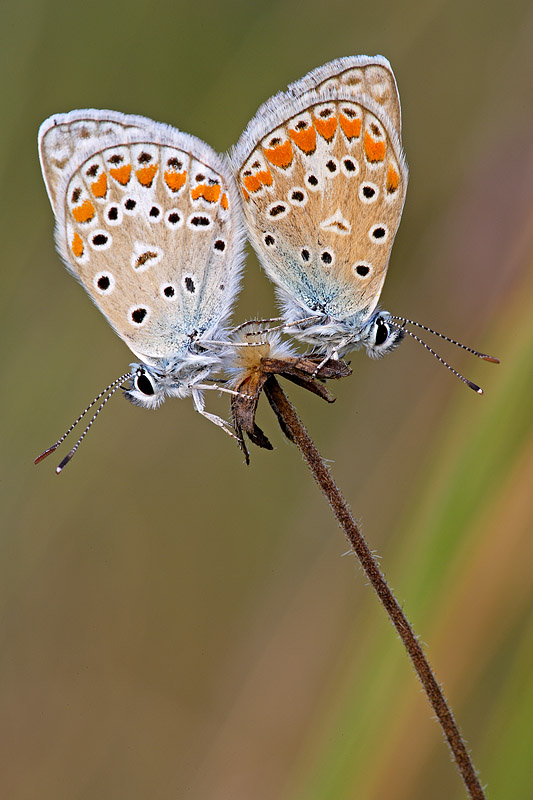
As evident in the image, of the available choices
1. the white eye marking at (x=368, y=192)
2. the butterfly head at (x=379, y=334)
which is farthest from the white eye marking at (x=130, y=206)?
the butterfly head at (x=379, y=334)

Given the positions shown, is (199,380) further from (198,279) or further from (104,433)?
(104,433)

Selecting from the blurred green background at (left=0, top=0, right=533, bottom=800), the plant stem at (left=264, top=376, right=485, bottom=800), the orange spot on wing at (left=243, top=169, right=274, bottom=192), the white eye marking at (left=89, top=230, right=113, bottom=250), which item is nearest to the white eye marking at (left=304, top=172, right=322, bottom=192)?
the orange spot on wing at (left=243, top=169, right=274, bottom=192)

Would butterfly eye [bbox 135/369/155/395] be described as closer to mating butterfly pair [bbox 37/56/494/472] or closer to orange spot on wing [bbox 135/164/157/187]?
mating butterfly pair [bbox 37/56/494/472]

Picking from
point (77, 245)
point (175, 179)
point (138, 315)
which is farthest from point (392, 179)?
point (77, 245)

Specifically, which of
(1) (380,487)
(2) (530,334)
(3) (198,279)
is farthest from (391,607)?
(1) (380,487)

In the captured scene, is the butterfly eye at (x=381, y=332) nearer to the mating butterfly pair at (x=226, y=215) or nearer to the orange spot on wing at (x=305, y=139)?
the mating butterfly pair at (x=226, y=215)

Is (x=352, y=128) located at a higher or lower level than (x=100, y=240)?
higher

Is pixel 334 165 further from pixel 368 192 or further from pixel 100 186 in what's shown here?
pixel 100 186
